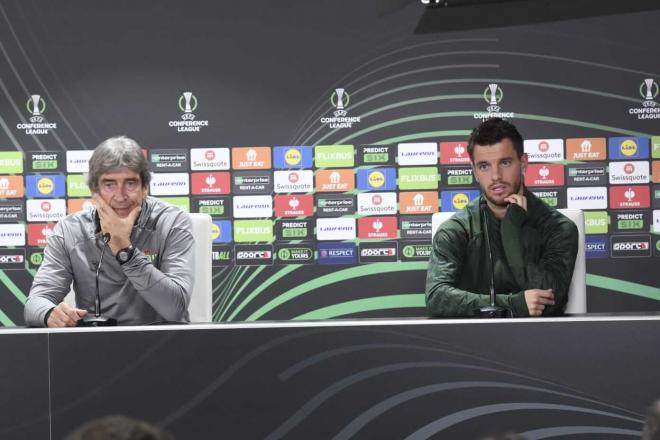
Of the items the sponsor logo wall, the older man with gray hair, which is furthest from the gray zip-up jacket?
the sponsor logo wall

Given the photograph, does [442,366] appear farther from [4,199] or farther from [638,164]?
[4,199]

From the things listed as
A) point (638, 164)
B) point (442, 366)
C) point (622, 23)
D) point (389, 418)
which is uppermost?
point (622, 23)

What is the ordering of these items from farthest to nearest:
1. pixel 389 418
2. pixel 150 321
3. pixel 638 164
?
pixel 638 164
pixel 150 321
pixel 389 418

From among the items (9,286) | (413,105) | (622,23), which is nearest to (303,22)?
(413,105)

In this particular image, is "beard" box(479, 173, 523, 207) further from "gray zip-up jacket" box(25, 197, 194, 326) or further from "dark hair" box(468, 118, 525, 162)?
"gray zip-up jacket" box(25, 197, 194, 326)

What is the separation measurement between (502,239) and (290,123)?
180 centimetres

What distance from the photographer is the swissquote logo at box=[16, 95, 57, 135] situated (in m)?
4.46

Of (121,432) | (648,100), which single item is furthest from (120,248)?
(648,100)

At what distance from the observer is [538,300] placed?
2.62m

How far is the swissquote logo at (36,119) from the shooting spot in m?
4.46

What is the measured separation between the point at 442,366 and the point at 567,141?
2.87m

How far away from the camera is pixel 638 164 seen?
4.34 metres

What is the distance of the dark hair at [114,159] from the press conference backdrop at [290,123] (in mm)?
1608

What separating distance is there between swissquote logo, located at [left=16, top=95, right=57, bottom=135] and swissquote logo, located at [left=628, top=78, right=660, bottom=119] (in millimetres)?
3224
